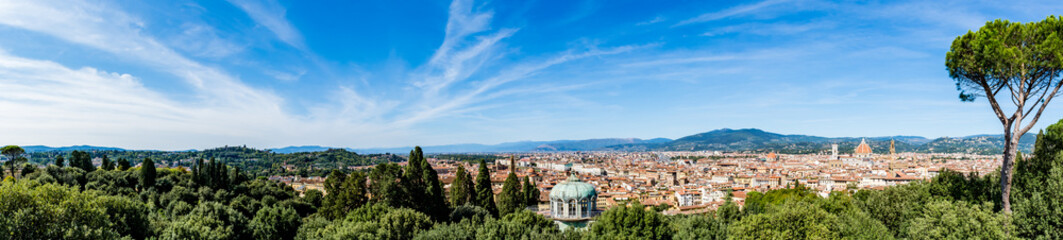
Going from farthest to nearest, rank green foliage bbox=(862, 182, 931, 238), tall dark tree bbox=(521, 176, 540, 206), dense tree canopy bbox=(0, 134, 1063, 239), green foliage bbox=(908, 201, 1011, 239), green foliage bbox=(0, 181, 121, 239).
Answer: tall dark tree bbox=(521, 176, 540, 206) → green foliage bbox=(862, 182, 931, 238) → green foliage bbox=(0, 181, 121, 239) → dense tree canopy bbox=(0, 134, 1063, 239) → green foliage bbox=(908, 201, 1011, 239)

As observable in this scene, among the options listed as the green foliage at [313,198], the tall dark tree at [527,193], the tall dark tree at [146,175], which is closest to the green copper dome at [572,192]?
the tall dark tree at [527,193]

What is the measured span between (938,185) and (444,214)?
907 inches

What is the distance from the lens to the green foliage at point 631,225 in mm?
20547

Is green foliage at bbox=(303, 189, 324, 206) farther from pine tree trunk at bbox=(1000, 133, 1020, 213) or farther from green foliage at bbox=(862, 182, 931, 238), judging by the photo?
pine tree trunk at bbox=(1000, 133, 1020, 213)

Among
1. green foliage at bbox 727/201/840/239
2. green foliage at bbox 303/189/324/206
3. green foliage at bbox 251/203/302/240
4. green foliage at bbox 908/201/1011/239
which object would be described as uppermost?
green foliage at bbox 908/201/1011/239

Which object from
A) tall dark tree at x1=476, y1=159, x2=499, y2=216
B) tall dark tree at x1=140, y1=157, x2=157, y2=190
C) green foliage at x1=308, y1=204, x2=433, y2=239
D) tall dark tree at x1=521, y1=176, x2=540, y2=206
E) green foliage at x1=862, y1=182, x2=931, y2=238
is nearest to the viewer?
green foliage at x1=308, y1=204, x2=433, y2=239

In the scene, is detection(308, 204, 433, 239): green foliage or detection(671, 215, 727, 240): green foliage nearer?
detection(308, 204, 433, 239): green foliage

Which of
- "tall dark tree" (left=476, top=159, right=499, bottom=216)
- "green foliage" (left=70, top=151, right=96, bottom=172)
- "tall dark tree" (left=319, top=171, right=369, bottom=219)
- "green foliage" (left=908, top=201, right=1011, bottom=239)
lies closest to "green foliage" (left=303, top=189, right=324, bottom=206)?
"tall dark tree" (left=319, top=171, right=369, bottom=219)

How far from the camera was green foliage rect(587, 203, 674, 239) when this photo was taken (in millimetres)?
20547

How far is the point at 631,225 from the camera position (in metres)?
20.9

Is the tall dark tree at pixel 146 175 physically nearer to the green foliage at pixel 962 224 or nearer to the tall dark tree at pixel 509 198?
the tall dark tree at pixel 509 198

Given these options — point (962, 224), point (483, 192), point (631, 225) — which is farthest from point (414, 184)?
point (962, 224)

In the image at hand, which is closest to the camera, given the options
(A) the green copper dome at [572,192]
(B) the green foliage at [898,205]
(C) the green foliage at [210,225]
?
(C) the green foliage at [210,225]

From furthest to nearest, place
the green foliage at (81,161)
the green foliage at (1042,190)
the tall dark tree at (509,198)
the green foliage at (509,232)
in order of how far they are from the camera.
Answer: the green foliage at (81,161), the tall dark tree at (509,198), the green foliage at (509,232), the green foliage at (1042,190)
